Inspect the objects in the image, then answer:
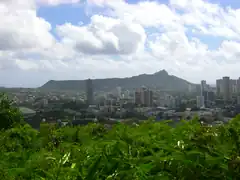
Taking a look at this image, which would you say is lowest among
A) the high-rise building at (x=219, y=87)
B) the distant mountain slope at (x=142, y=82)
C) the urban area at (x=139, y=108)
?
the urban area at (x=139, y=108)

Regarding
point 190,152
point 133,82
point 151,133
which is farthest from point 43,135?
point 133,82

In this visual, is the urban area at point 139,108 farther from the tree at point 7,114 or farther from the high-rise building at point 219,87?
the tree at point 7,114

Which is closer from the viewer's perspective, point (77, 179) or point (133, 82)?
point (77, 179)

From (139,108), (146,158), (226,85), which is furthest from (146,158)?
(226,85)

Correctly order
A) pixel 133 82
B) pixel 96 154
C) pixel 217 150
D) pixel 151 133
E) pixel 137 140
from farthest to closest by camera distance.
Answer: pixel 133 82 < pixel 151 133 < pixel 137 140 < pixel 217 150 < pixel 96 154

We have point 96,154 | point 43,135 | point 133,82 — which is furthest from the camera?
point 133,82

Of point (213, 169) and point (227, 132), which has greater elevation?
point (227, 132)

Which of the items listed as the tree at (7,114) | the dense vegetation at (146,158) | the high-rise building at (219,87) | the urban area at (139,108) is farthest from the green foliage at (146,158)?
the high-rise building at (219,87)

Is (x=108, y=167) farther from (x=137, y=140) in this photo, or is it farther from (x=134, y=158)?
(x=137, y=140)
